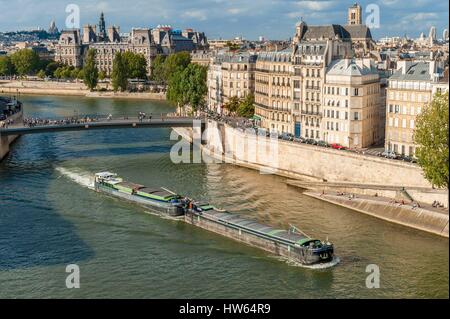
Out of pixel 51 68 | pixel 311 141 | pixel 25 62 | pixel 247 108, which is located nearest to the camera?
pixel 311 141

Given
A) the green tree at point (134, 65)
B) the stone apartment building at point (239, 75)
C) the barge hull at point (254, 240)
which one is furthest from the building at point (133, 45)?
the barge hull at point (254, 240)

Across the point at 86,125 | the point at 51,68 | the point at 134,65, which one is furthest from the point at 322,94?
the point at 51,68

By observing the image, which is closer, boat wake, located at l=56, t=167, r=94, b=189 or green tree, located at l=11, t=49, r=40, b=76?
boat wake, located at l=56, t=167, r=94, b=189

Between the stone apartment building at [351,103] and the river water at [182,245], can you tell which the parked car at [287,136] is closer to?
the stone apartment building at [351,103]

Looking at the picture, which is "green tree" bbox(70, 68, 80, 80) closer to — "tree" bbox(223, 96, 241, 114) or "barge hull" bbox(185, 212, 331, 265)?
"tree" bbox(223, 96, 241, 114)

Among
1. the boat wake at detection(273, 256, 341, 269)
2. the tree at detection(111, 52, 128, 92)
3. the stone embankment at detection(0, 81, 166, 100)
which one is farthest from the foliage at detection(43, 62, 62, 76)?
the boat wake at detection(273, 256, 341, 269)

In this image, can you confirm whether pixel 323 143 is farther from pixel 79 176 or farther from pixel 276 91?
pixel 79 176
